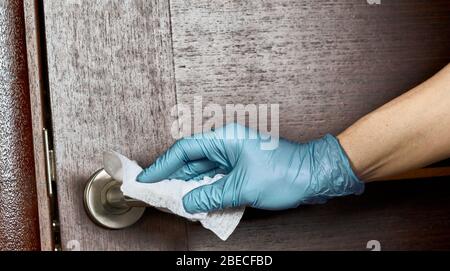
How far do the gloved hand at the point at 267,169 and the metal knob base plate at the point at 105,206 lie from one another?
0.09 meters

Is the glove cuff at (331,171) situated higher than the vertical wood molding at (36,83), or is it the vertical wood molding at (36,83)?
the vertical wood molding at (36,83)

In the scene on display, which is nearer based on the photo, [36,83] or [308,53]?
[36,83]

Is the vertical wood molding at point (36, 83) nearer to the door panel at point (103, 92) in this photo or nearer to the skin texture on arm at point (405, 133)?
the door panel at point (103, 92)

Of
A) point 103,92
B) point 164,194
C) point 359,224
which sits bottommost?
point 359,224

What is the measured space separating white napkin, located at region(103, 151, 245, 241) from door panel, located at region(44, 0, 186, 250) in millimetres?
58

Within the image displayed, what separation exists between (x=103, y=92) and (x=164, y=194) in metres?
0.19

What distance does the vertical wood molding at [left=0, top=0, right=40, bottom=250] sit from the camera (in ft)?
3.26

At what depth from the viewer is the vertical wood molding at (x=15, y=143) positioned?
99 centimetres

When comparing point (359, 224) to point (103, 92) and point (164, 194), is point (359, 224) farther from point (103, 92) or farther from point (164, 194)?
point (103, 92)

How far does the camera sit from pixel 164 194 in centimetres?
94

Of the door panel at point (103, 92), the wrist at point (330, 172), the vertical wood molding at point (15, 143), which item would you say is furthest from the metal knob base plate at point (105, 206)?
the wrist at point (330, 172)

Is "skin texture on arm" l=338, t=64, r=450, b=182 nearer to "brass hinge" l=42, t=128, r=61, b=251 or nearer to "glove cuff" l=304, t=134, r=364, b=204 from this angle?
"glove cuff" l=304, t=134, r=364, b=204

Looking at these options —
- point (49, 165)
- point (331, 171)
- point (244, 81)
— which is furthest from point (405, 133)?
point (49, 165)

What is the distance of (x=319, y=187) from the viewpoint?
1.01 m
